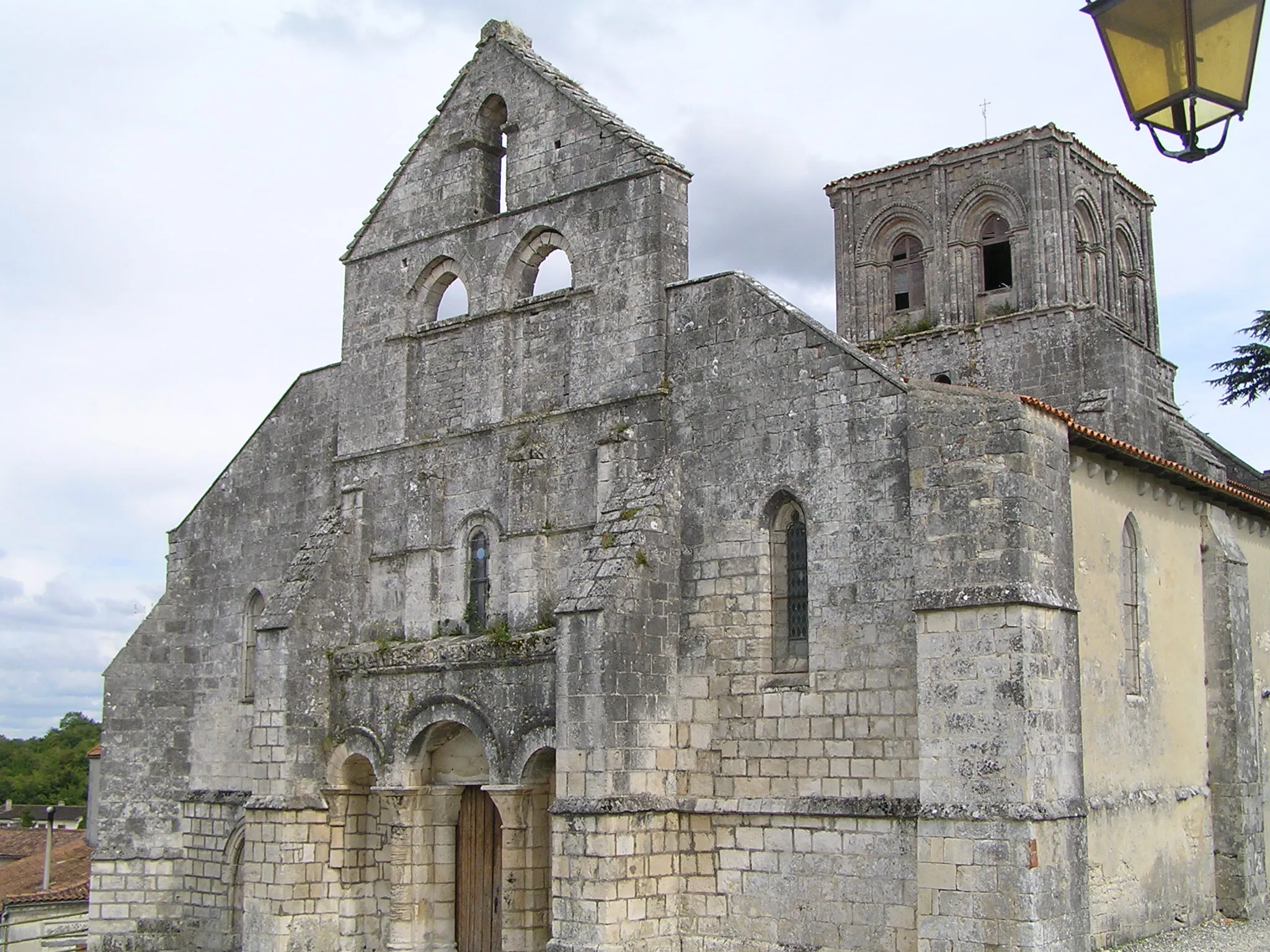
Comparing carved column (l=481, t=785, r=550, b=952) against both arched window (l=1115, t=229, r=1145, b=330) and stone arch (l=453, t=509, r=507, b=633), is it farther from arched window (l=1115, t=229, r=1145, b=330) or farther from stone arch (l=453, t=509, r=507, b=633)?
arched window (l=1115, t=229, r=1145, b=330)

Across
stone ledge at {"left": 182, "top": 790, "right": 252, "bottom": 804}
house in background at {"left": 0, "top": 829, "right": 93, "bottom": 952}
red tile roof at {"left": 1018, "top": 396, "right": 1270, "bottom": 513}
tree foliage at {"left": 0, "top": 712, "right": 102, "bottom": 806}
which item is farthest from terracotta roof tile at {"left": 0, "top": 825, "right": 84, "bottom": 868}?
red tile roof at {"left": 1018, "top": 396, "right": 1270, "bottom": 513}

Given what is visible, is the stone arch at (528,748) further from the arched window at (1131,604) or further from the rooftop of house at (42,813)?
the rooftop of house at (42,813)

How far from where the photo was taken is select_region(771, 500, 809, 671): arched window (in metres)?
15.0

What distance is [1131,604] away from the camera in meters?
16.0

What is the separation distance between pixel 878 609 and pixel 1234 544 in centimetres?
700

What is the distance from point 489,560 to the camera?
17.8 metres

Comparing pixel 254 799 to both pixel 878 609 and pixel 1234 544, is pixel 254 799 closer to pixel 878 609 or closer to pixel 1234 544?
pixel 878 609

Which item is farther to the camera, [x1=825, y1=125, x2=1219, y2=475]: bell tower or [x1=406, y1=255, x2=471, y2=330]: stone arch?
[x1=825, y1=125, x2=1219, y2=475]: bell tower

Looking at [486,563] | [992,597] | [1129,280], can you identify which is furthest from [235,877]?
[1129,280]

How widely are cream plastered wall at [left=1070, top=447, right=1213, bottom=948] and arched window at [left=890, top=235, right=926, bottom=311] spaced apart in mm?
11068

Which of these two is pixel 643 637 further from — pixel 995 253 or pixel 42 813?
Result: pixel 42 813

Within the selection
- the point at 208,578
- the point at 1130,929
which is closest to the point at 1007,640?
the point at 1130,929

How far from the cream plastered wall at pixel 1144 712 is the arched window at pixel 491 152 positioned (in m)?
9.05

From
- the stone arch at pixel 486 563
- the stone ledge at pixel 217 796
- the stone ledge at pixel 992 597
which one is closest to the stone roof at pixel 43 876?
the stone ledge at pixel 217 796
